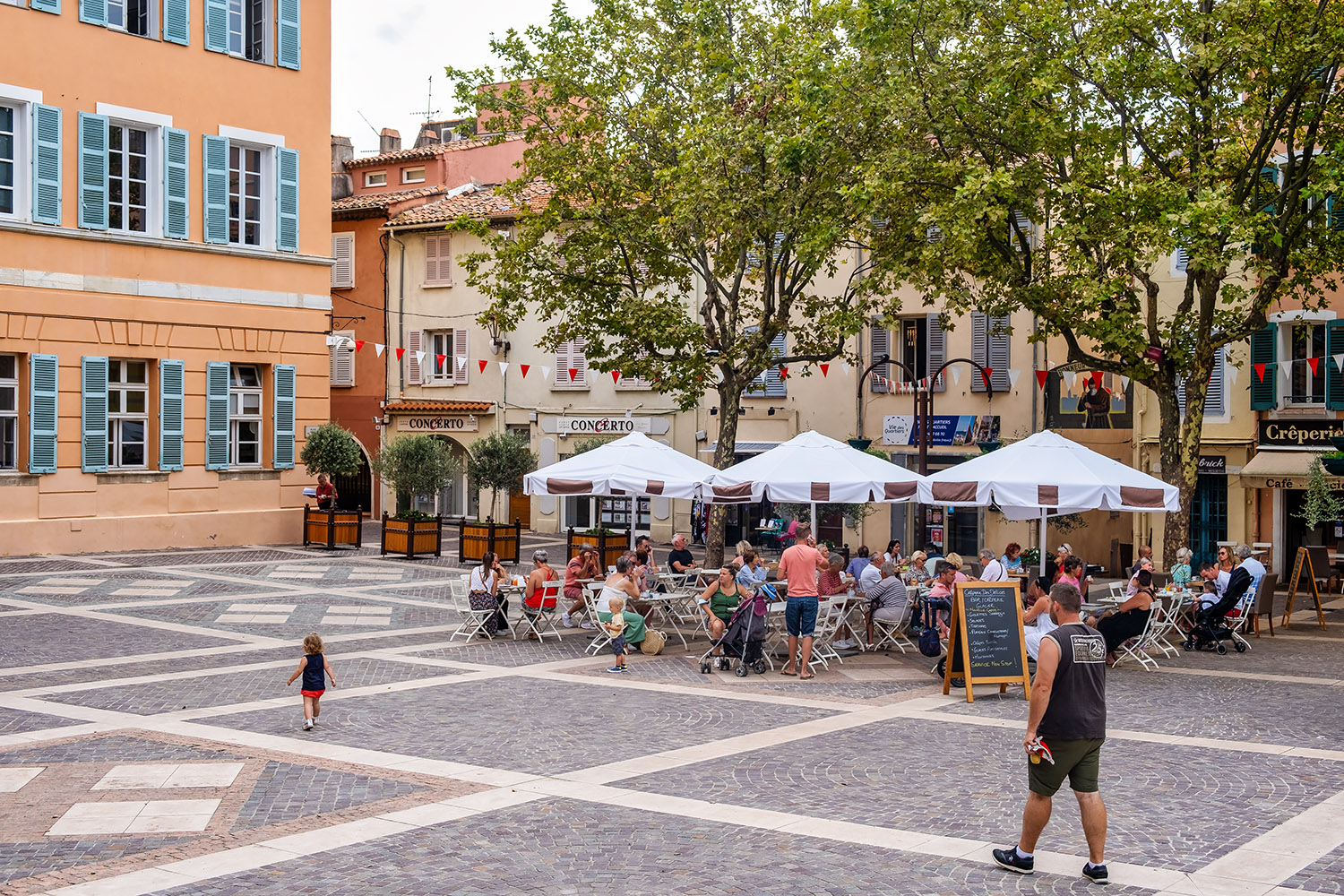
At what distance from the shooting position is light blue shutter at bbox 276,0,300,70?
29516mm

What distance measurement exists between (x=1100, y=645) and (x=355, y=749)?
5.67 meters

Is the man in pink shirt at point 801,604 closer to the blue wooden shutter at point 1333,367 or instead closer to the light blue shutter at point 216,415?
the blue wooden shutter at point 1333,367

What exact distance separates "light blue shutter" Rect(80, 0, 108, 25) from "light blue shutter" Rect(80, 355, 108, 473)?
6.27m

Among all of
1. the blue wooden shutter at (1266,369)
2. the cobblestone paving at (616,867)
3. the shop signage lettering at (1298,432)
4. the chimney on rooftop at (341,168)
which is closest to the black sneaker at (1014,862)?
the cobblestone paving at (616,867)

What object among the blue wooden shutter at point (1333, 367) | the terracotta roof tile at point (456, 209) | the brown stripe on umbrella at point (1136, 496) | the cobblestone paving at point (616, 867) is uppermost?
the terracotta roof tile at point (456, 209)

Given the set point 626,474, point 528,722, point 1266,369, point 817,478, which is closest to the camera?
point 528,722

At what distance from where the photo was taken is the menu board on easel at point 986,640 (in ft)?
43.9

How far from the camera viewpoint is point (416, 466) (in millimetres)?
29594

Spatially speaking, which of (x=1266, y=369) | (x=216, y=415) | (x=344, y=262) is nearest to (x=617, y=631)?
(x=216, y=415)

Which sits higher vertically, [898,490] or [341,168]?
[341,168]

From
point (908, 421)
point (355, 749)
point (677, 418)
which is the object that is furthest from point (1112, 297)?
point (677, 418)

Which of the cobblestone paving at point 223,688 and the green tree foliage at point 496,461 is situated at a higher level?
A: the green tree foliage at point 496,461

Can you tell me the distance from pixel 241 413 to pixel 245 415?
0.33 feet

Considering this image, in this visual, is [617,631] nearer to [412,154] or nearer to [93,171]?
[93,171]
